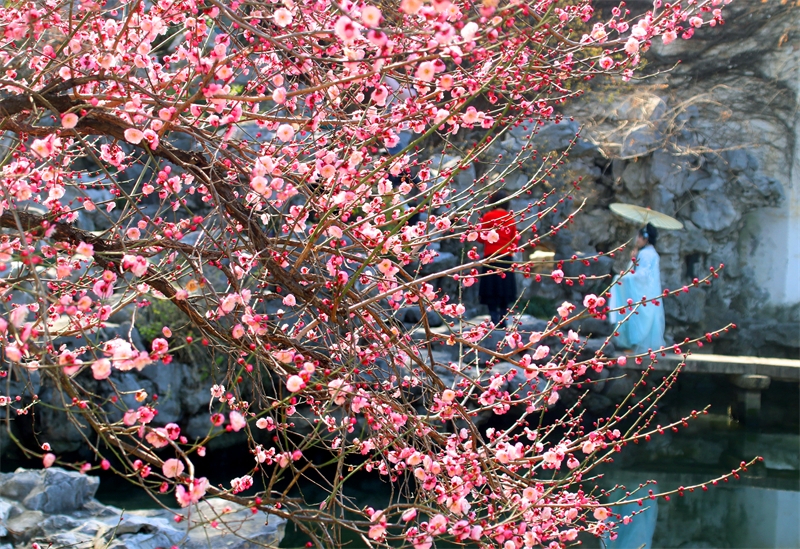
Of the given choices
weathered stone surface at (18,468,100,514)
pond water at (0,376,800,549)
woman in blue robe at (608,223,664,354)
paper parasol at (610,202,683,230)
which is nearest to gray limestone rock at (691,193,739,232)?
paper parasol at (610,202,683,230)

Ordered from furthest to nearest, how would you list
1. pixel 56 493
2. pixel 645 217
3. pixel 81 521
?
pixel 645 217 → pixel 56 493 → pixel 81 521

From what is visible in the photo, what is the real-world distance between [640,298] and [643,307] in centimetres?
29

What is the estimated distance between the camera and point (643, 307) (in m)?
7.75

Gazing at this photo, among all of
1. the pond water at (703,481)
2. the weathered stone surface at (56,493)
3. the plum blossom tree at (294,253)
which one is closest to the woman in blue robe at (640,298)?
the pond water at (703,481)

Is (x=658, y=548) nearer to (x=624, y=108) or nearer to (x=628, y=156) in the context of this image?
(x=628, y=156)

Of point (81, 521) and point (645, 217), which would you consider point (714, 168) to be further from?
point (81, 521)

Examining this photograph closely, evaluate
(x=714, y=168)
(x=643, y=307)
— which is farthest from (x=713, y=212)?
(x=643, y=307)

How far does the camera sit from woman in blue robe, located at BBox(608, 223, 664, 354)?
7766 millimetres

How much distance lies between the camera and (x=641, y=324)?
7.99 metres

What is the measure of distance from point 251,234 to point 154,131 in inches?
13.4

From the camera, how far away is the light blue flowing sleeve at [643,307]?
779cm

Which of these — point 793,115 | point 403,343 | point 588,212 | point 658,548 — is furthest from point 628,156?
point 403,343

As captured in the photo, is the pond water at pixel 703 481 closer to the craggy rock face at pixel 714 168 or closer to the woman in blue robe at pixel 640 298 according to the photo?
the woman in blue robe at pixel 640 298

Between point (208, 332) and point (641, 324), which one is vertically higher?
point (208, 332)
